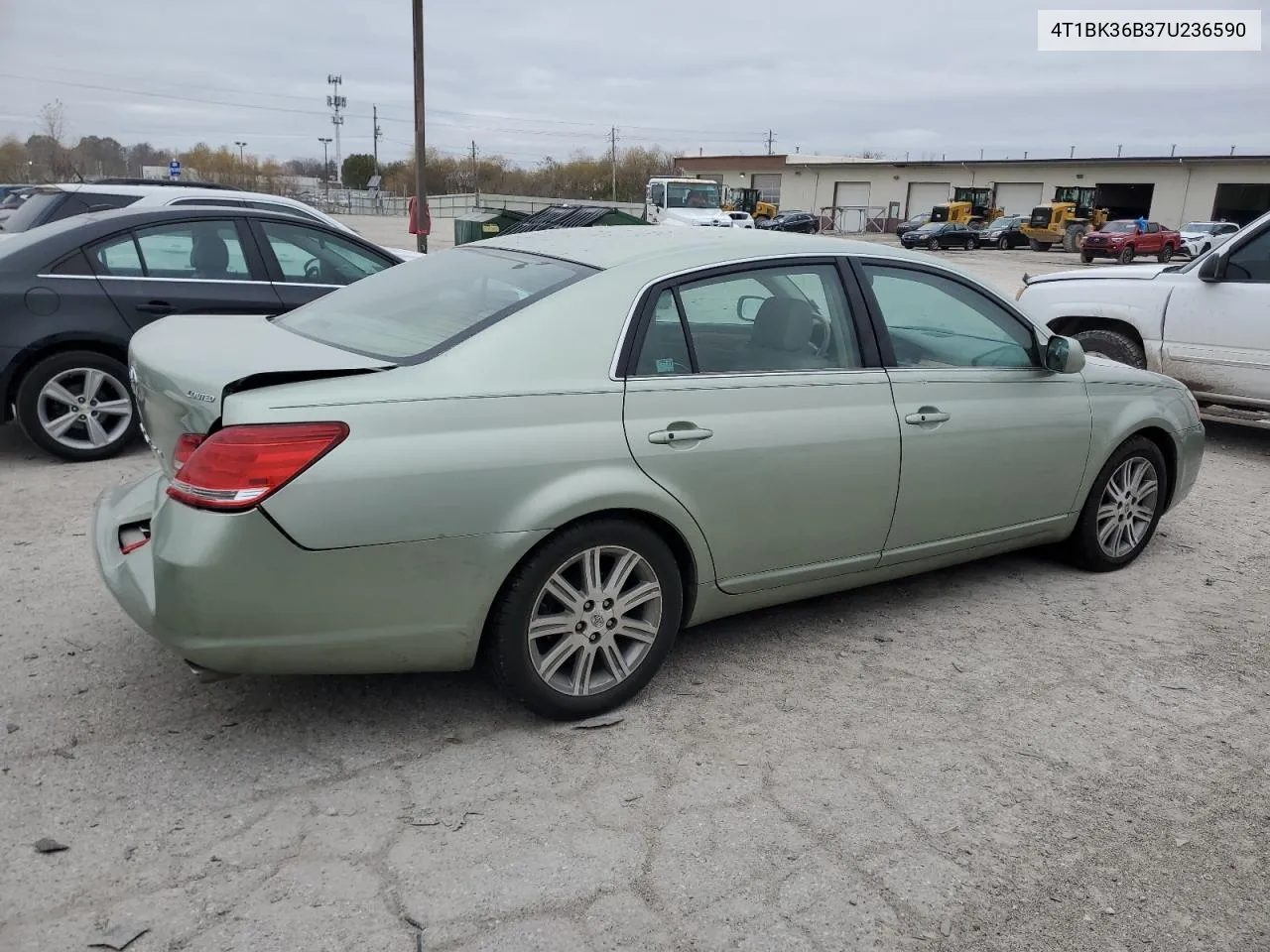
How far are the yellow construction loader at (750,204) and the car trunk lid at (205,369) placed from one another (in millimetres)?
57313

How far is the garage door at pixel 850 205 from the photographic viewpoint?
67.3 m

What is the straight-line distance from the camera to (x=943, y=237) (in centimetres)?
4534

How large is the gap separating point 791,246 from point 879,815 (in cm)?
205

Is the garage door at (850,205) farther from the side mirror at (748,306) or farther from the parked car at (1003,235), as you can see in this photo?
the side mirror at (748,306)

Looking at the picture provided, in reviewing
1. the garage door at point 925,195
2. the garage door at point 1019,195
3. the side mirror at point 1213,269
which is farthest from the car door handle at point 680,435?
→ the garage door at point 925,195

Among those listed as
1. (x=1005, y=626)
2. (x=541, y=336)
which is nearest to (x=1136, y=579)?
(x=1005, y=626)

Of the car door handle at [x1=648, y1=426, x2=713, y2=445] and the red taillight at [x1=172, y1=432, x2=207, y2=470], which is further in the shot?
the car door handle at [x1=648, y1=426, x2=713, y2=445]

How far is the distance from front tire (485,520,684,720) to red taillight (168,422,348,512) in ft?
2.33

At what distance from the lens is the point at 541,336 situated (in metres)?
3.12

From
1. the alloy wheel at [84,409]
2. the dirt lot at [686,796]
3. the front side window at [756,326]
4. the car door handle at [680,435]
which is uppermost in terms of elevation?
the front side window at [756,326]

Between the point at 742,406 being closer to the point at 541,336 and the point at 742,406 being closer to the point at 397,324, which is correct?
the point at 541,336

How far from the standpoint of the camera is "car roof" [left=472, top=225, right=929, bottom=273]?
348cm

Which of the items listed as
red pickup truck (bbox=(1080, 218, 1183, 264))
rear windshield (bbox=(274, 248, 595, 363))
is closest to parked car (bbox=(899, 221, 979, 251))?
red pickup truck (bbox=(1080, 218, 1183, 264))

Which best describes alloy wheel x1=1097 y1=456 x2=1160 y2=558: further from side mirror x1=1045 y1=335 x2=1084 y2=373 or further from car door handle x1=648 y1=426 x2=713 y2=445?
car door handle x1=648 y1=426 x2=713 y2=445
